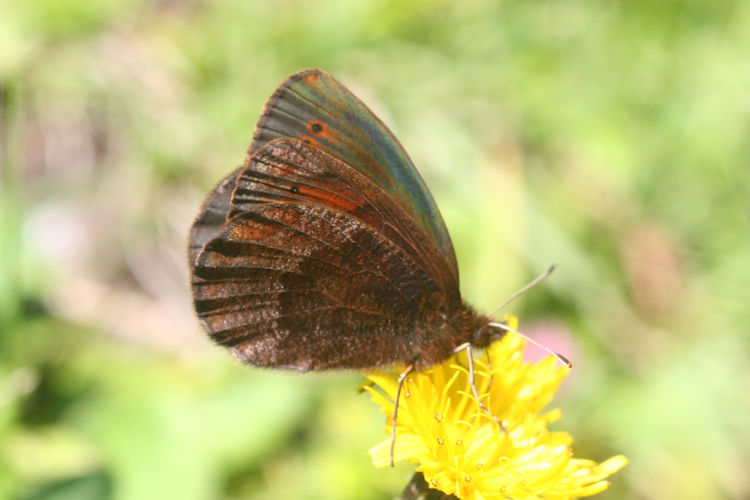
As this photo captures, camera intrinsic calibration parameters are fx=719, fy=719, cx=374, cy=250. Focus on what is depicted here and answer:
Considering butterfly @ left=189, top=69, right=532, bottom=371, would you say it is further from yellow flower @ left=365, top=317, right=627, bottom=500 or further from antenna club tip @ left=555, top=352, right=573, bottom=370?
antenna club tip @ left=555, top=352, right=573, bottom=370

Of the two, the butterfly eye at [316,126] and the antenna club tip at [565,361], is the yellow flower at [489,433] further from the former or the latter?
the butterfly eye at [316,126]

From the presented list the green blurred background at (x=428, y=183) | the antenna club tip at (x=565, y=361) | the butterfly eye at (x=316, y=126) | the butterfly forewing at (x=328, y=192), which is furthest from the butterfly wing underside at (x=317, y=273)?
the green blurred background at (x=428, y=183)

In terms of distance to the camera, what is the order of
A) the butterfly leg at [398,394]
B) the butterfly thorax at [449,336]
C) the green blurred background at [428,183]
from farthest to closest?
1. the green blurred background at [428,183]
2. the butterfly thorax at [449,336]
3. the butterfly leg at [398,394]

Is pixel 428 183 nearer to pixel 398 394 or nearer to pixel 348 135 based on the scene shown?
pixel 348 135

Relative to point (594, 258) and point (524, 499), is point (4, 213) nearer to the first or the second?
point (524, 499)

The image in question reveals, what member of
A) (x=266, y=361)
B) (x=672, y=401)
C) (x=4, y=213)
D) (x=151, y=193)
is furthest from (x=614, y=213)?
(x=4, y=213)
